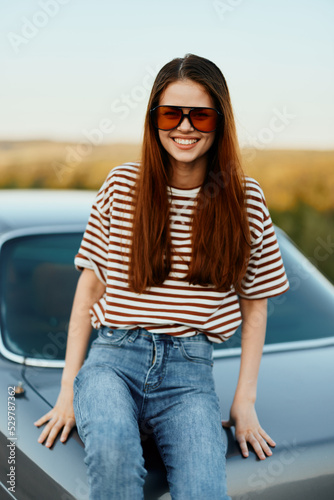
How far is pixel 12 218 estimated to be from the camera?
8.27ft

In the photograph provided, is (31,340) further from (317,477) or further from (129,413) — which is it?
(317,477)

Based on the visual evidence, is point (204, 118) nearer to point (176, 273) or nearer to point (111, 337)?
point (176, 273)

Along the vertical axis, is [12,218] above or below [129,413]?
above

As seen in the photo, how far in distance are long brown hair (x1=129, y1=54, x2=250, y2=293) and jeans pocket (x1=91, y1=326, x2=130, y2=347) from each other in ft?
0.45

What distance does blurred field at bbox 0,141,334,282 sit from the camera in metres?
7.66

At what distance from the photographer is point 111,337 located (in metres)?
1.81

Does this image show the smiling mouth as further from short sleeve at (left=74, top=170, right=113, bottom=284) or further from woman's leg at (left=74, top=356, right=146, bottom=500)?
woman's leg at (left=74, top=356, right=146, bottom=500)

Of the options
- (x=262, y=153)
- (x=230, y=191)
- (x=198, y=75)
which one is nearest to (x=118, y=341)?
(x=230, y=191)

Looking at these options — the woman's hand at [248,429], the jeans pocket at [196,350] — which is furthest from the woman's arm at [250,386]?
the jeans pocket at [196,350]

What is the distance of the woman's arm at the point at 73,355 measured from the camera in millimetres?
1710

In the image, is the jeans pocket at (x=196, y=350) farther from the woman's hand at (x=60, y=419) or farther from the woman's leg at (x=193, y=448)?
the woman's hand at (x=60, y=419)

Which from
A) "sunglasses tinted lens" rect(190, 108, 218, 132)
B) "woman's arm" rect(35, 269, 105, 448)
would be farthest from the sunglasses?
"woman's arm" rect(35, 269, 105, 448)

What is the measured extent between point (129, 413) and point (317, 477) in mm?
522

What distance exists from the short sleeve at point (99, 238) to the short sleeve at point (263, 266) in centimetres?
46
